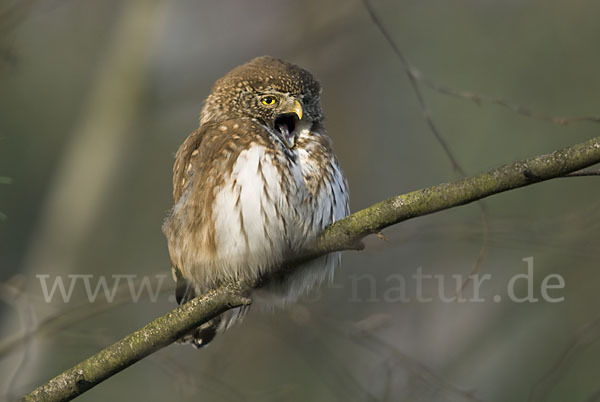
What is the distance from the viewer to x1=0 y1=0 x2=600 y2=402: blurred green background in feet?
13.9

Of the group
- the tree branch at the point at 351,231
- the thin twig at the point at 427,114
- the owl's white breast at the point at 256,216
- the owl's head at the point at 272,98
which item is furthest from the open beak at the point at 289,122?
the tree branch at the point at 351,231

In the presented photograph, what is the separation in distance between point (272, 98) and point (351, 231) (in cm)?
148

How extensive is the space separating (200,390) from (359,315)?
304cm

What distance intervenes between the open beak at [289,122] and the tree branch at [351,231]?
964 millimetres

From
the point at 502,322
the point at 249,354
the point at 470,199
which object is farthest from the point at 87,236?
the point at 470,199

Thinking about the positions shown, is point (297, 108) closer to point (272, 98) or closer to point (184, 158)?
point (272, 98)

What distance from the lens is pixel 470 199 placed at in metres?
2.78

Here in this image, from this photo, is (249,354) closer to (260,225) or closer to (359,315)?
(359,315)

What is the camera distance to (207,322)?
13.4 feet

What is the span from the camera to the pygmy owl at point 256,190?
3615 millimetres

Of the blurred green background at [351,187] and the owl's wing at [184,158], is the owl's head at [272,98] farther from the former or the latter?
the blurred green background at [351,187]

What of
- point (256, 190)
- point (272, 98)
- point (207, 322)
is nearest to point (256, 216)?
point (256, 190)

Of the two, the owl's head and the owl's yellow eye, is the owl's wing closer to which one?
the owl's head

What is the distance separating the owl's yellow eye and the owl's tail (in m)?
1.14
